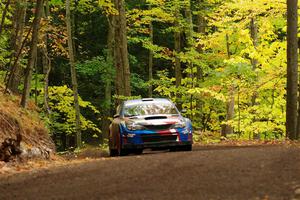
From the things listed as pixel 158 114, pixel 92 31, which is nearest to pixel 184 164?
pixel 158 114

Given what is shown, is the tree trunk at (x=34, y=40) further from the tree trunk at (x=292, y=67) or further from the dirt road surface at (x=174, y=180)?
the tree trunk at (x=292, y=67)

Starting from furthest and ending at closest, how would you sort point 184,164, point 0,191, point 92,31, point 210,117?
1. point 92,31
2. point 210,117
3. point 184,164
4. point 0,191

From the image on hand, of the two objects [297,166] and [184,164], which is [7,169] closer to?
[184,164]

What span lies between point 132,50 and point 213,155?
29.4 m

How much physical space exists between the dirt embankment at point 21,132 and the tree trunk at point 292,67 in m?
7.31

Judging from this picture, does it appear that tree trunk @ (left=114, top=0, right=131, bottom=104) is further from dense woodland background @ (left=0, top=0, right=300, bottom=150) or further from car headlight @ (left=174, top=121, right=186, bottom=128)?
car headlight @ (left=174, top=121, right=186, bottom=128)

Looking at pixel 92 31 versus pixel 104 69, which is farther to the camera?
pixel 92 31

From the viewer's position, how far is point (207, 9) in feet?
103

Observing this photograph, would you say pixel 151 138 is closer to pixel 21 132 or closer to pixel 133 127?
pixel 133 127

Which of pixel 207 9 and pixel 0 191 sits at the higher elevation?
pixel 207 9

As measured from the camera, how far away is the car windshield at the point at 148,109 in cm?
1485

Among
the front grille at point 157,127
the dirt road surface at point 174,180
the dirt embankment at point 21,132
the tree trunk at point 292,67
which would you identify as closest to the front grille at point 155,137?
the front grille at point 157,127

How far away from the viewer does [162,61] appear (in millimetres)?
40812

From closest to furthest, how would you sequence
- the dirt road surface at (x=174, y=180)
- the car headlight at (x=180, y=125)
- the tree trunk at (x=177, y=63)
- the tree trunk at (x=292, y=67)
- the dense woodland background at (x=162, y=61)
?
the dirt road surface at (x=174, y=180)
the car headlight at (x=180, y=125)
the tree trunk at (x=292, y=67)
the dense woodland background at (x=162, y=61)
the tree trunk at (x=177, y=63)
